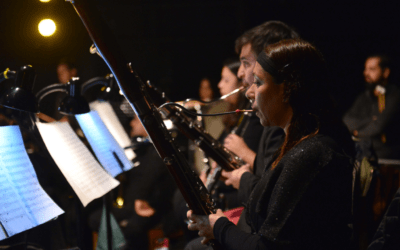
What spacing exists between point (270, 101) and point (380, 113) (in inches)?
131

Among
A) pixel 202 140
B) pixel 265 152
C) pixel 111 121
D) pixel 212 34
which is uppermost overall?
pixel 212 34

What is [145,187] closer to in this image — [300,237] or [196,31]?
[300,237]

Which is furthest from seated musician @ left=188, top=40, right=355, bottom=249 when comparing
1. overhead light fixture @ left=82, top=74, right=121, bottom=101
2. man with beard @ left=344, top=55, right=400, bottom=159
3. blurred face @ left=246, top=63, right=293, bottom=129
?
man with beard @ left=344, top=55, right=400, bottom=159

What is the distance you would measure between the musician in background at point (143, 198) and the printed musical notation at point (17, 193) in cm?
137

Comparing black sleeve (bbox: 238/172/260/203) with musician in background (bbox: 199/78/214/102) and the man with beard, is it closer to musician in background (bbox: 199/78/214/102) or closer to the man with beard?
the man with beard

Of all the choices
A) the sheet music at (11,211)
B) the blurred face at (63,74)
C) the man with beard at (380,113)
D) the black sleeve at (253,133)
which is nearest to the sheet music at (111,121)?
the blurred face at (63,74)

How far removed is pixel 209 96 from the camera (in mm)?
4422

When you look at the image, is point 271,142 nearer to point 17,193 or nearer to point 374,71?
point 17,193

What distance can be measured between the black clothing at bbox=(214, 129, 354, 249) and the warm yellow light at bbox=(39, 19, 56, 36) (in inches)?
56.9

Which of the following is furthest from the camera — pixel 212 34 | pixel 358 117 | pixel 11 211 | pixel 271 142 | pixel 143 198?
pixel 212 34

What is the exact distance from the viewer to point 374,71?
3.81 m

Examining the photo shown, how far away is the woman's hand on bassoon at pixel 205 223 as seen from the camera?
1.14m

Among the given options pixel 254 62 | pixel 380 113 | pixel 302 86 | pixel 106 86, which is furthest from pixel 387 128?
pixel 106 86

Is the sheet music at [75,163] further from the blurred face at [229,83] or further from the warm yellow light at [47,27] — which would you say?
the blurred face at [229,83]
